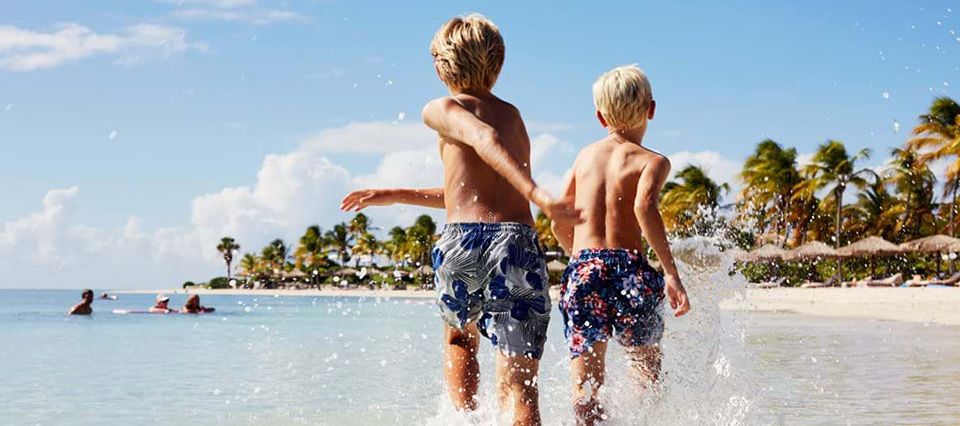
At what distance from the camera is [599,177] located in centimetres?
421

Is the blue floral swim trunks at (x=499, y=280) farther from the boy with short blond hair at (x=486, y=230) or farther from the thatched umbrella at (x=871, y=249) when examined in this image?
the thatched umbrella at (x=871, y=249)

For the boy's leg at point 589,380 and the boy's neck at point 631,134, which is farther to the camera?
the boy's neck at point 631,134

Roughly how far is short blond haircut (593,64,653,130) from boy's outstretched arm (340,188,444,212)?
3.01 feet

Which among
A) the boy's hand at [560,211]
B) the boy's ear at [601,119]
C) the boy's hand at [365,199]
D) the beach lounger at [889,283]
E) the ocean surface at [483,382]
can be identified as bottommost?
the ocean surface at [483,382]

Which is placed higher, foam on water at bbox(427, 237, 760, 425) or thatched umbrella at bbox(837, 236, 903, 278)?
thatched umbrella at bbox(837, 236, 903, 278)

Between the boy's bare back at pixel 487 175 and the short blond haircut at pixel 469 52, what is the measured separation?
7 cm

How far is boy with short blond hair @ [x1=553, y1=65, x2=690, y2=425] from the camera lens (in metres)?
4.08

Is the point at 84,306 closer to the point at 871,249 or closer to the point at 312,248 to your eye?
the point at 871,249

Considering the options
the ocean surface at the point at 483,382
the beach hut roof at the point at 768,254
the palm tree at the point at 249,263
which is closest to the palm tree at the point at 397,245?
the palm tree at the point at 249,263

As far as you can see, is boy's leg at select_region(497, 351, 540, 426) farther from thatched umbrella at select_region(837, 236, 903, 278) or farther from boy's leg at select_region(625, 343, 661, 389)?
thatched umbrella at select_region(837, 236, 903, 278)

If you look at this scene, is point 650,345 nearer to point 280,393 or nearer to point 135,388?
point 280,393

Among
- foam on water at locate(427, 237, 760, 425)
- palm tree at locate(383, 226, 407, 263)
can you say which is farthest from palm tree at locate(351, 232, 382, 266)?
foam on water at locate(427, 237, 760, 425)

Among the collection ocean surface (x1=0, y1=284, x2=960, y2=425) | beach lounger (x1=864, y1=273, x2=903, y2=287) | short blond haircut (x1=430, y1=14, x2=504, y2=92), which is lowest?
ocean surface (x1=0, y1=284, x2=960, y2=425)

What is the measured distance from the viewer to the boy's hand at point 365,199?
4.09 meters
